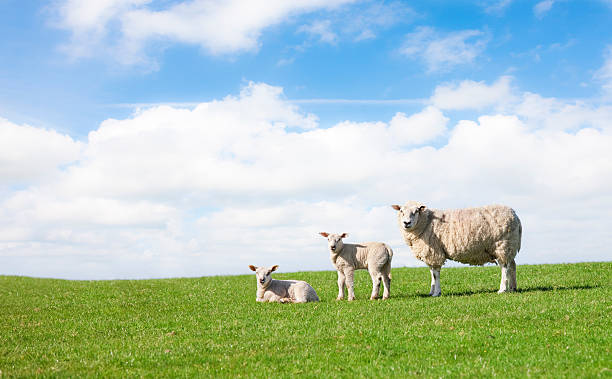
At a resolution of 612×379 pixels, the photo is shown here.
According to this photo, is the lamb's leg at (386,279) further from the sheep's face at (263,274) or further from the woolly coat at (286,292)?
the sheep's face at (263,274)

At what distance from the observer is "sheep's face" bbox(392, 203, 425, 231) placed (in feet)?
68.1

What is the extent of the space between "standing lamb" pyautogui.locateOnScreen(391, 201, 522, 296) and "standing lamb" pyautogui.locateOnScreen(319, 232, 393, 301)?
5.92 ft

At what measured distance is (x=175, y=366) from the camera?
433 inches

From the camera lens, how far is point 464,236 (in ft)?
68.4

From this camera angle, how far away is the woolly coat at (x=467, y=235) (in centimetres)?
2081

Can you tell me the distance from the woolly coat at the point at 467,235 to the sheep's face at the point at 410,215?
34cm

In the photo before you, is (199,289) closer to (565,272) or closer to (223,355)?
(223,355)

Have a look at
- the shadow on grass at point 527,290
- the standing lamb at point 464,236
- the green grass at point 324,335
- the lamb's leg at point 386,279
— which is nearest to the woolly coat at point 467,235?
the standing lamb at point 464,236

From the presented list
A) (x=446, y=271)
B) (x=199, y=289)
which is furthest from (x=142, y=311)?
(x=446, y=271)

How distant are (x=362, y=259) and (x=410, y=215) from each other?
2.63m

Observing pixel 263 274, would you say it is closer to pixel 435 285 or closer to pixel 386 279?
pixel 386 279

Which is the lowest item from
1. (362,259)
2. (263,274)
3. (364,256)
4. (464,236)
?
(263,274)

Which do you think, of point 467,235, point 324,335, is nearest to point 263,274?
point 324,335

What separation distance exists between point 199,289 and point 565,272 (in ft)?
58.1
